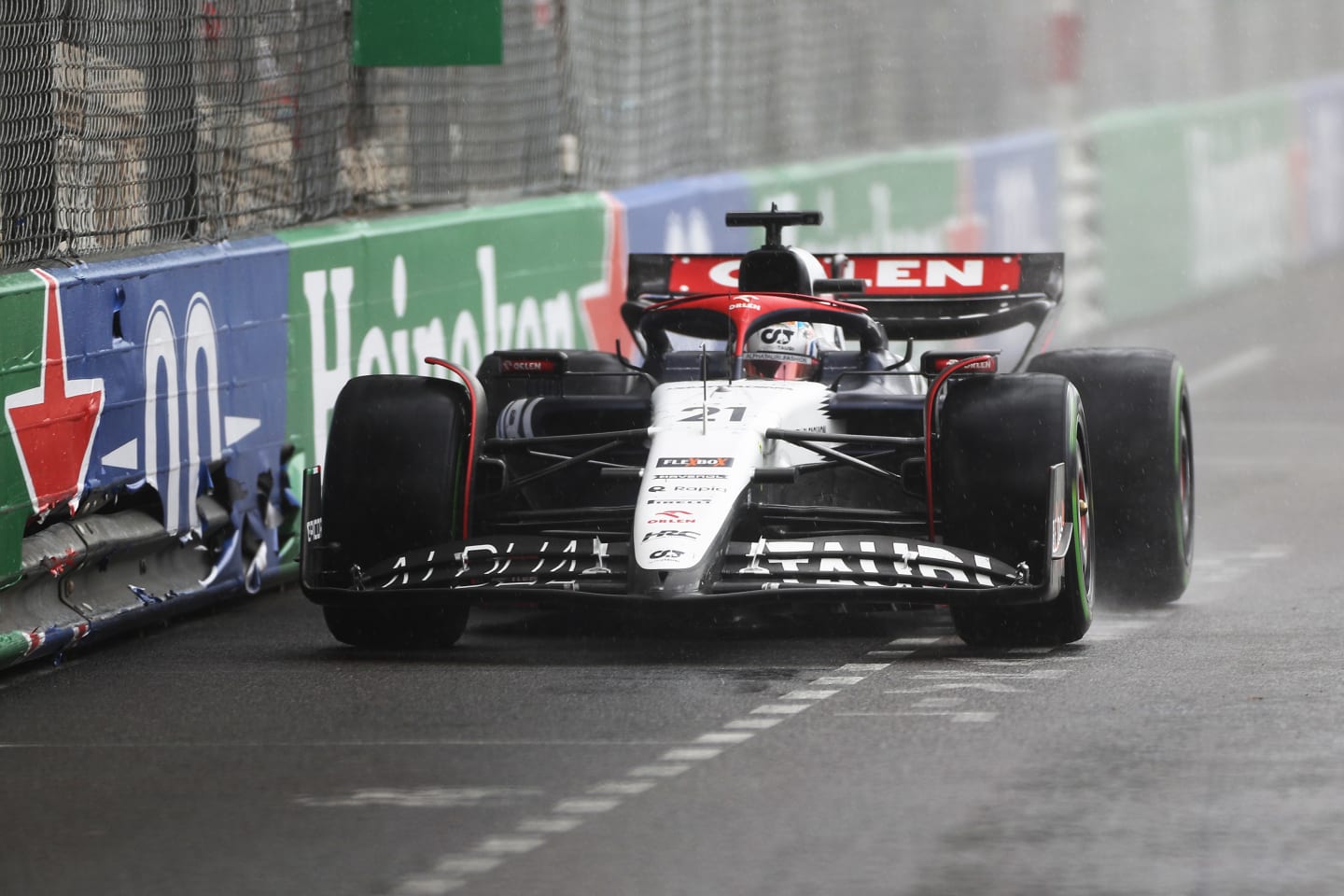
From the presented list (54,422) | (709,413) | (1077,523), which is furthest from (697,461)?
(54,422)

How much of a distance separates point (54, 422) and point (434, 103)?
525 centimetres

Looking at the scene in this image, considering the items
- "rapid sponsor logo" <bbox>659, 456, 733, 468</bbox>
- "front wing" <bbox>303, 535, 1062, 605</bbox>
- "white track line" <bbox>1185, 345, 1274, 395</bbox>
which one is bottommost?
"white track line" <bbox>1185, 345, 1274, 395</bbox>

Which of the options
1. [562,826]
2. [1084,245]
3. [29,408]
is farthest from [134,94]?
[1084,245]

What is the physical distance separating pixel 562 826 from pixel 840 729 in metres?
1.33

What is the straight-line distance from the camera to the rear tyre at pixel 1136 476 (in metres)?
9.65

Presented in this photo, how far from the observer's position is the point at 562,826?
598 centimetres

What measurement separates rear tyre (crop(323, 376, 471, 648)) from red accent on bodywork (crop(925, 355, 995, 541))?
4.76 feet

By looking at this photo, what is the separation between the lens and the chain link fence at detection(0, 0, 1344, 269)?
955cm

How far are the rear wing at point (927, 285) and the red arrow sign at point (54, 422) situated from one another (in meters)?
2.44

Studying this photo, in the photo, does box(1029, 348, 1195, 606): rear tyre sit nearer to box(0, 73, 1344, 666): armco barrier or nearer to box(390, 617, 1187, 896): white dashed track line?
box(390, 617, 1187, 896): white dashed track line

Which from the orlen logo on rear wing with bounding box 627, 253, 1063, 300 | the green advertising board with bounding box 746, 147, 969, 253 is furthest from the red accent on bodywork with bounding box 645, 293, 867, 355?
the green advertising board with bounding box 746, 147, 969, 253

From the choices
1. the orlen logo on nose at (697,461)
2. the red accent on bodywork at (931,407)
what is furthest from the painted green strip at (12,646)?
the red accent on bodywork at (931,407)

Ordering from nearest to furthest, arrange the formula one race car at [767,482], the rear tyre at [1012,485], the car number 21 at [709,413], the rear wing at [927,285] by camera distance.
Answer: the formula one race car at [767,482], the rear tyre at [1012,485], the car number 21 at [709,413], the rear wing at [927,285]

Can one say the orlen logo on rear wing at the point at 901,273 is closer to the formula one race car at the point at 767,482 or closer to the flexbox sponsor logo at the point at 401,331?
the formula one race car at the point at 767,482
